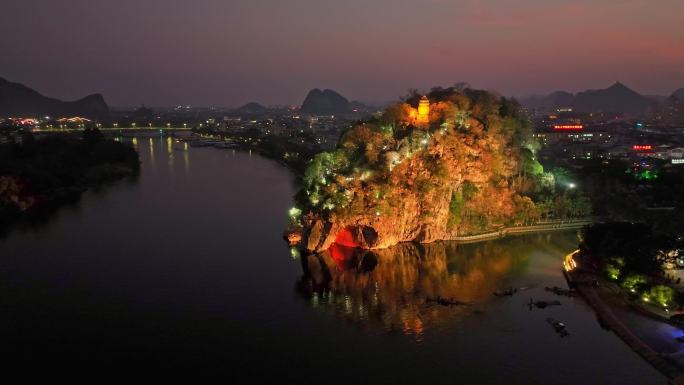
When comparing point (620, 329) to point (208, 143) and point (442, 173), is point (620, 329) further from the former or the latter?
point (208, 143)

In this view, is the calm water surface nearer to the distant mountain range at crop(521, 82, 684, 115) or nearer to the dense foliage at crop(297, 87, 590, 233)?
the dense foliage at crop(297, 87, 590, 233)

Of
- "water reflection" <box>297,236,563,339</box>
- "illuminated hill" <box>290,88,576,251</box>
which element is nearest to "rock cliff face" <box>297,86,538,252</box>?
"illuminated hill" <box>290,88,576,251</box>

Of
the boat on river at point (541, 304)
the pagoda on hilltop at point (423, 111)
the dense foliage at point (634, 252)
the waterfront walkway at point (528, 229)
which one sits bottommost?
the boat on river at point (541, 304)

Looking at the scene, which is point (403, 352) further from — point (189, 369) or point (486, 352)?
point (189, 369)

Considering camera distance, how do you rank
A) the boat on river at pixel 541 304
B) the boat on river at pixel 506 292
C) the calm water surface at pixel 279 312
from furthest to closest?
the boat on river at pixel 506 292, the boat on river at pixel 541 304, the calm water surface at pixel 279 312

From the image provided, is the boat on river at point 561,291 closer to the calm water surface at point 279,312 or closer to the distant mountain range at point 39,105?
the calm water surface at point 279,312

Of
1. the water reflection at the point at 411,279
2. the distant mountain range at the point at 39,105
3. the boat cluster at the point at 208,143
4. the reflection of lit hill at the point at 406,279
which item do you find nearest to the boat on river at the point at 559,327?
the water reflection at the point at 411,279

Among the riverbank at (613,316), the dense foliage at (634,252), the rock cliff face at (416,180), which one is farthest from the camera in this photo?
the rock cliff face at (416,180)
